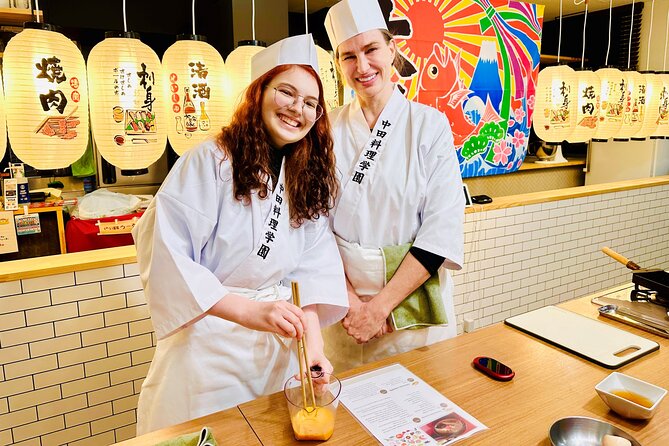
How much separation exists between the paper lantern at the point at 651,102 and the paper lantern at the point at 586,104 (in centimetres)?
78

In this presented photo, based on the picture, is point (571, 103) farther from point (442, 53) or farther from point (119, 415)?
point (119, 415)

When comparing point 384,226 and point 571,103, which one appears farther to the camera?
point 571,103

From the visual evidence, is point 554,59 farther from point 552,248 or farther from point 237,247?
point 237,247

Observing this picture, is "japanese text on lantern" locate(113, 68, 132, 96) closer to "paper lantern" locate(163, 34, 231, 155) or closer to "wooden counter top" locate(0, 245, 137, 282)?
"paper lantern" locate(163, 34, 231, 155)

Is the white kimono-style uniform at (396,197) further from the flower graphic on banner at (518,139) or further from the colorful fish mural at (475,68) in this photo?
the flower graphic on banner at (518,139)

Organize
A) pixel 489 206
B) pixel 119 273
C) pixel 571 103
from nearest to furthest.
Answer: pixel 119 273, pixel 489 206, pixel 571 103

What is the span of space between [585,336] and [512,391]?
0.55 meters

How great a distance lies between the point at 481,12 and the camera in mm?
4500

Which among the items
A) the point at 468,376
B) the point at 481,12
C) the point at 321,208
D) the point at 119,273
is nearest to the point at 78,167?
the point at 119,273

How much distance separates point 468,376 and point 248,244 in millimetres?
841

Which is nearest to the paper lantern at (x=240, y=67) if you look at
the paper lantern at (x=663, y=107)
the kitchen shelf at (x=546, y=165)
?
the paper lantern at (x=663, y=107)

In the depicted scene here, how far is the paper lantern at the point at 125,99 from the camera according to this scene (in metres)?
2.28

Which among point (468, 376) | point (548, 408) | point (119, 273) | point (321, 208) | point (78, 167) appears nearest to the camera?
point (548, 408)

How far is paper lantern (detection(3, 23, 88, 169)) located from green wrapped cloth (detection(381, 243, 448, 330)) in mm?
1539
